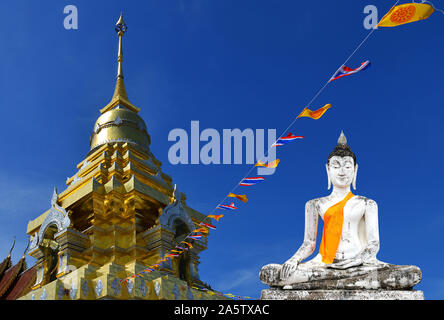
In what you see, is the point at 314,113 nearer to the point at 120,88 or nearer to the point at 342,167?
the point at 342,167

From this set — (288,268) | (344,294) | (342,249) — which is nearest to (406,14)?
(342,249)

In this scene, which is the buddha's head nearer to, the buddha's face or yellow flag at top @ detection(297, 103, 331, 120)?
the buddha's face

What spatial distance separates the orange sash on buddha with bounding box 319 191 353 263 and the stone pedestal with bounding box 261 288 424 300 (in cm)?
68

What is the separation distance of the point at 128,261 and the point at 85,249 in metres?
1.61

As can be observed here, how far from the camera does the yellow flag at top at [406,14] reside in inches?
333

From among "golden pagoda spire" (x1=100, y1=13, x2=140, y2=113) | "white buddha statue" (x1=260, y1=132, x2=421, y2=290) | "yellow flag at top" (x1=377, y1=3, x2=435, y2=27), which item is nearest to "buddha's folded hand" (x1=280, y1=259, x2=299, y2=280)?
"white buddha statue" (x1=260, y1=132, x2=421, y2=290)

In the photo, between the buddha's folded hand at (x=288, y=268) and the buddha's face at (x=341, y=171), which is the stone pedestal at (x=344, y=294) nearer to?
the buddha's folded hand at (x=288, y=268)

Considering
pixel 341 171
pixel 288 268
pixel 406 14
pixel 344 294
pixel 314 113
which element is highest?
pixel 406 14

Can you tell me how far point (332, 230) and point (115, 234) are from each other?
13370 mm

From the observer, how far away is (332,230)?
7.78 meters

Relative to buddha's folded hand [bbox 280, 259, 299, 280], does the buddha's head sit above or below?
above

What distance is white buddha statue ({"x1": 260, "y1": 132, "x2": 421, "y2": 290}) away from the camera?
22.7ft

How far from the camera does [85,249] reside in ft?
64.1
